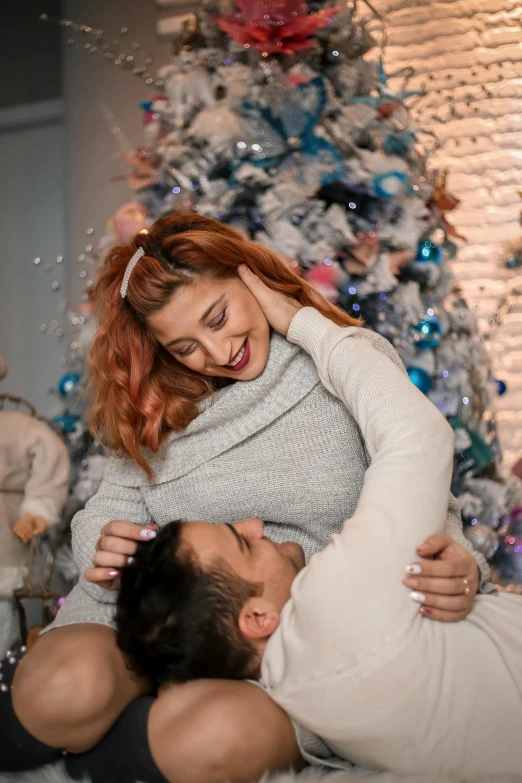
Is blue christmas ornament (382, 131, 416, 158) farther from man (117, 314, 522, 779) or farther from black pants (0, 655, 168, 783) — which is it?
black pants (0, 655, 168, 783)

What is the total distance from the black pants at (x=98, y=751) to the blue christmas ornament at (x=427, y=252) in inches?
65.2

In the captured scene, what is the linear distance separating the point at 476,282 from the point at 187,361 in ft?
6.74

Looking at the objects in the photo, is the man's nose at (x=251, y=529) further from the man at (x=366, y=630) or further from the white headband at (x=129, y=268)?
the white headband at (x=129, y=268)

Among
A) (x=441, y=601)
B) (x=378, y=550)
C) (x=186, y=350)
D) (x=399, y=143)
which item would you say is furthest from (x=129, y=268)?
(x=399, y=143)

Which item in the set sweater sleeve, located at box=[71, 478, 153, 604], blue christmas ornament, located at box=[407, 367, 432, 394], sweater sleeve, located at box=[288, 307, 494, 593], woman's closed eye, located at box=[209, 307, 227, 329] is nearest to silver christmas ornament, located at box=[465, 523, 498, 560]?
blue christmas ornament, located at box=[407, 367, 432, 394]

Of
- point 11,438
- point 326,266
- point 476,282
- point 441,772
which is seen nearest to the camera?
point 441,772

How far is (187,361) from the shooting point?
73.0 inches

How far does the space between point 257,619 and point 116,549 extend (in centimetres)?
37

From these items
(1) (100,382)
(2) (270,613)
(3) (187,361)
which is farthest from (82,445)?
(2) (270,613)

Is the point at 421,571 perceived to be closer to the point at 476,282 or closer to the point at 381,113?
the point at 381,113

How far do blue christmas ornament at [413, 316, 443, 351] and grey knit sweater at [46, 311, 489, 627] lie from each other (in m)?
0.63

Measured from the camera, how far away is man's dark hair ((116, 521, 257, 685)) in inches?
54.1

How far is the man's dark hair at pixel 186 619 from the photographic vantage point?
54.1 inches

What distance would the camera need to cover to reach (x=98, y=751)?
148 cm
